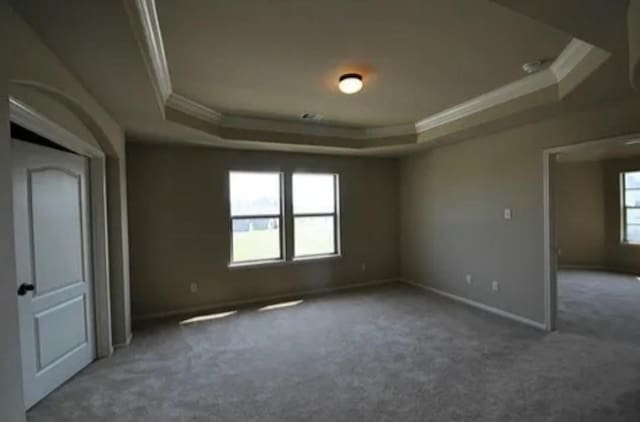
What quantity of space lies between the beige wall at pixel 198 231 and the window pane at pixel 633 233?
18.8 ft

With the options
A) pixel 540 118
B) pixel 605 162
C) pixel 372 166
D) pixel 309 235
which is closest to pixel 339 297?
pixel 309 235

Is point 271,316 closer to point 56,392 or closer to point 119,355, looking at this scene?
point 119,355

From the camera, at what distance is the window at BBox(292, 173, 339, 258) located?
5676 millimetres

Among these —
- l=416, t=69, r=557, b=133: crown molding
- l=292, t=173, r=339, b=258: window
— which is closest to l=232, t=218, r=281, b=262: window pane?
l=292, t=173, r=339, b=258: window

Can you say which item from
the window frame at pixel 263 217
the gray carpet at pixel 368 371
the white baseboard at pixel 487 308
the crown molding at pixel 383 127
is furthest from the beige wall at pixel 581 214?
the window frame at pixel 263 217

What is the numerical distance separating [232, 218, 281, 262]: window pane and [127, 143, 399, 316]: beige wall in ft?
0.62

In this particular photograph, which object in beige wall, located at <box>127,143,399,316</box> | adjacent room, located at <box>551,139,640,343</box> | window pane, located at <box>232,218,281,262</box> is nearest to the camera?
beige wall, located at <box>127,143,399,316</box>

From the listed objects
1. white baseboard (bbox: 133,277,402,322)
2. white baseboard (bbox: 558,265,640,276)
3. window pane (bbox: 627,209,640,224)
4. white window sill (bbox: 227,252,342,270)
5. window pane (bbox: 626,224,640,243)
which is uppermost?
window pane (bbox: 627,209,640,224)

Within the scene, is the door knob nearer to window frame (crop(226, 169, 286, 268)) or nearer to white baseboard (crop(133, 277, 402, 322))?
white baseboard (crop(133, 277, 402, 322))

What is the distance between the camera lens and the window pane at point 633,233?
700 centimetres

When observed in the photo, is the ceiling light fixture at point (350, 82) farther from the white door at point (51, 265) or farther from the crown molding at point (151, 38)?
the white door at point (51, 265)

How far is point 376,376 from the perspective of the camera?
2928 millimetres

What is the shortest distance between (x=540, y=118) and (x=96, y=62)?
4.08 metres

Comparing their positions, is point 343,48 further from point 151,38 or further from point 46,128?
point 46,128
